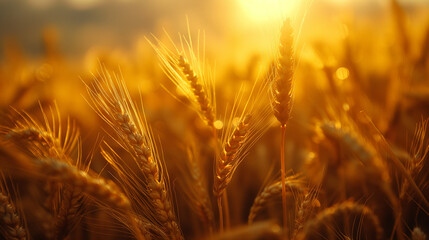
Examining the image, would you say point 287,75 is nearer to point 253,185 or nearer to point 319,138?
point 319,138

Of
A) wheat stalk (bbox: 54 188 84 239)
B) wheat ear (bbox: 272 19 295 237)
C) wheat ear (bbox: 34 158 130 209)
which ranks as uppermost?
wheat ear (bbox: 272 19 295 237)

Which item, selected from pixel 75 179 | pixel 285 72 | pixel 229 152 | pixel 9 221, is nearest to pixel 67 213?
pixel 9 221

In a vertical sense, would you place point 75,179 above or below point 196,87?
below

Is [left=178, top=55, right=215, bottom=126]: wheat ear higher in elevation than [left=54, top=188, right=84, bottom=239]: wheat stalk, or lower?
higher

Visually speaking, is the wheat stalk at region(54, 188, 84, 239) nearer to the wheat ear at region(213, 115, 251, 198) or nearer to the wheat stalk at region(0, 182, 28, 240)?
the wheat stalk at region(0, 182, 28, 240)

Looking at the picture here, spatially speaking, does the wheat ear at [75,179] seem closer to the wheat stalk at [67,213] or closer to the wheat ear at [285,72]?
the wheat stalk at [67,213]

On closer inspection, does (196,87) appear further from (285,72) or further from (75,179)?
(75,179)

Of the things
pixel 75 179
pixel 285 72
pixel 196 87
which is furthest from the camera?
pixel 196 87

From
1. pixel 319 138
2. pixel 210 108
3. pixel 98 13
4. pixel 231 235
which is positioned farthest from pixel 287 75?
pixel 98 13

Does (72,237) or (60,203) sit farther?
(72,237)

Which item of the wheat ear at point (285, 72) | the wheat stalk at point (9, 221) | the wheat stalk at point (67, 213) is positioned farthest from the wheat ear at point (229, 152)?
the wheat stalk at point (9, 221)

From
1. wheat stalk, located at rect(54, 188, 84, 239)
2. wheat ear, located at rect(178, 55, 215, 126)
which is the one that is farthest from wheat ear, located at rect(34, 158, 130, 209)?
wheat ear, located at rect(178, 55, 215, 126)
